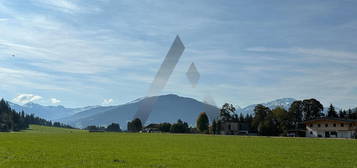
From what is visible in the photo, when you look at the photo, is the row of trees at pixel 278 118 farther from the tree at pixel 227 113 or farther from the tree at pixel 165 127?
the tree at pixel 165 127

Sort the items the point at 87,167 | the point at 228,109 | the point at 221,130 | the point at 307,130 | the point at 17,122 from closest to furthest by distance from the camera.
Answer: the point at 87,167, the point at 307,130, the point at 221,130, the point at 228,109, the point at 17,122

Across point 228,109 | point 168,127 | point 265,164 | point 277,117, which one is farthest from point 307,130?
point 265,164

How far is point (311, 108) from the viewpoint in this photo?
124 metres

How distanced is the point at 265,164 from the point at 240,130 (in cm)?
11935

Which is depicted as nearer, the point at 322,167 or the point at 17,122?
the point at 322,167

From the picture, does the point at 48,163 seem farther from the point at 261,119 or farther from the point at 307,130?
the point at 261,119

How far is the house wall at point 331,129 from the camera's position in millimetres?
92625

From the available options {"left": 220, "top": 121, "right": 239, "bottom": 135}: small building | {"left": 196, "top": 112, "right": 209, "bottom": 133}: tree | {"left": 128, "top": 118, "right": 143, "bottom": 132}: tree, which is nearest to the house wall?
{"left": 220, "top": 121, "right": 239, "bottom": 135}: small building

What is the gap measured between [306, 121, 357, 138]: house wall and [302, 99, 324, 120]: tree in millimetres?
20585

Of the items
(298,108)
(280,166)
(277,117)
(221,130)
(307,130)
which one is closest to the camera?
(280,166)

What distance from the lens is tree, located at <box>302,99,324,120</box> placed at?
12350 cm

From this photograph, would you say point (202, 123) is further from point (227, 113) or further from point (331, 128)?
point (331, 128)

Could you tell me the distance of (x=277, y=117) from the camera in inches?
4503

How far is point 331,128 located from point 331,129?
0.25 m
